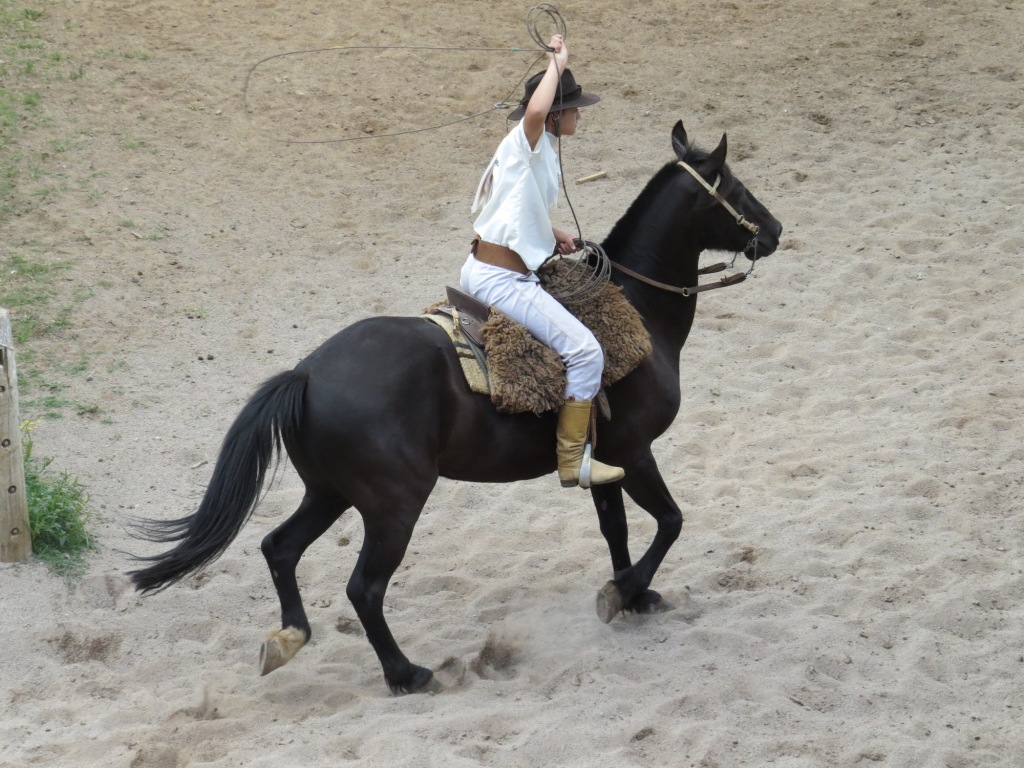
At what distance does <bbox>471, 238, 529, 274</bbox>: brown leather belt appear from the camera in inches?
183

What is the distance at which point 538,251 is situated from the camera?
456 cm

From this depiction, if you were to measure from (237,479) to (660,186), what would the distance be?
2341 millimetres

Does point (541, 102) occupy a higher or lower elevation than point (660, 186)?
higher

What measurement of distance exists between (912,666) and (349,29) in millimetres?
9352

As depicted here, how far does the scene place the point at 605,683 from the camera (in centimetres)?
458

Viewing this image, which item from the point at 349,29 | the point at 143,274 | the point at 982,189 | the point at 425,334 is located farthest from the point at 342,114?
the point at 425,334

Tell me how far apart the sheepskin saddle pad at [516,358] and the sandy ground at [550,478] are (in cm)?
123

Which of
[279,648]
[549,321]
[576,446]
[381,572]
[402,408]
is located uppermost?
→ [549,321]

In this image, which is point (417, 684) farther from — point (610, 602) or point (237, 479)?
point (237, 479)

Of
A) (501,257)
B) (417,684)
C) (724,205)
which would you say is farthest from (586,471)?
(724,205)

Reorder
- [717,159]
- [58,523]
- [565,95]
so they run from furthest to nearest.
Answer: [58,523] < [717,159] < [565,95]

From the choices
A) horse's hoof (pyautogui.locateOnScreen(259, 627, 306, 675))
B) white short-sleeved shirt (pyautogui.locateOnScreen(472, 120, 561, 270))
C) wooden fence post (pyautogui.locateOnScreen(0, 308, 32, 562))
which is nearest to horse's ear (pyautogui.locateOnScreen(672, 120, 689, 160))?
white short-sleeved shirt (pyautogui.locateOnScreen(472, 120, 561, 270))

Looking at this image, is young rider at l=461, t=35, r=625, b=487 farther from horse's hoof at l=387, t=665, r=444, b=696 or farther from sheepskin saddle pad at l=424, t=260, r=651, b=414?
horse's hoof at l=387, t=665, r=444, b=696

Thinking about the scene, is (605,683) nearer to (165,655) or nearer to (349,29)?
(165,655)
